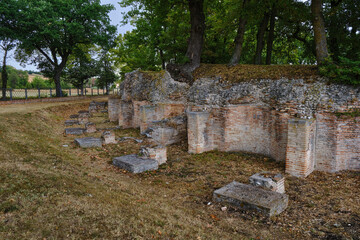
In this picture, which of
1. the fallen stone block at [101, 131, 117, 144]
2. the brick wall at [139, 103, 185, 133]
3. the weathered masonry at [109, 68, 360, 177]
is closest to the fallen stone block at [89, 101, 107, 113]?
the weathered masonry at [109, 68, 360, 177]

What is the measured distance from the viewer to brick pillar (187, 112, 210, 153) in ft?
34.3

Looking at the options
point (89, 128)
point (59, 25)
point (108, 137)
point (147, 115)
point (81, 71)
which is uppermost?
point (59, 25)

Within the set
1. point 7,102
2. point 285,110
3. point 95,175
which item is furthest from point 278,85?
point 7,102

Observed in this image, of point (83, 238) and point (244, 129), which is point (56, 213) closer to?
point (83, 238)

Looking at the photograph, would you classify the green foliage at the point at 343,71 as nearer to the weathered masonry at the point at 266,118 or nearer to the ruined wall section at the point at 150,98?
the weathered masonry at the point at 266,118

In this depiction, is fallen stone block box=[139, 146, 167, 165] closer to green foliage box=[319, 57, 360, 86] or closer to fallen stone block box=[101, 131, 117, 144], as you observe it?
fallen stone block box=[101, 131, 117, 144]

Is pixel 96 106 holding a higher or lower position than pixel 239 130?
higher

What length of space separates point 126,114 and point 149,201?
1129 cm

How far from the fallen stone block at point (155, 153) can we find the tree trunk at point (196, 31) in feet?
20.5

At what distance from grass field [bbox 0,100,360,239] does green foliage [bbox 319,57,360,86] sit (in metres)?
3.18

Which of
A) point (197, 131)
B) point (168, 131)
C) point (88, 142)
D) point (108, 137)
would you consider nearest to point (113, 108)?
point (108, 137)

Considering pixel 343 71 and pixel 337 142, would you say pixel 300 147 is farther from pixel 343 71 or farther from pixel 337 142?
pixel 343 71

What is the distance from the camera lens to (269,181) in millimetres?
6598

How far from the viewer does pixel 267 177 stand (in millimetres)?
6762
